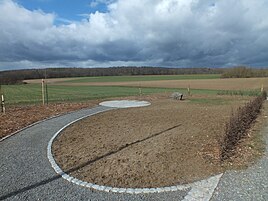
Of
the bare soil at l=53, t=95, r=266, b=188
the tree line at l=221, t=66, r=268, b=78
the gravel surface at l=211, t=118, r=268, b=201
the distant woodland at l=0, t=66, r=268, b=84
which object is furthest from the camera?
the distant woodland at l=0, t=66, r=268, b=84

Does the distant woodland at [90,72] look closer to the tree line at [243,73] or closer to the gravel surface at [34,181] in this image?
the tree line at [243,73]

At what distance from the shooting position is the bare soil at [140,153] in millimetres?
4586

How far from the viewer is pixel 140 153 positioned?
592 centimetres

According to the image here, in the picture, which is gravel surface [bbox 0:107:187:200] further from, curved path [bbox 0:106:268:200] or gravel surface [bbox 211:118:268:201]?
gravel surface [bbox 211:118:268:201]

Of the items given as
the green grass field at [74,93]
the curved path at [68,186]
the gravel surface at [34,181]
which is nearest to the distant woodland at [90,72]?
the green grass field at [74,93]

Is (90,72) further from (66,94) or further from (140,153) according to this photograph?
(140,153)

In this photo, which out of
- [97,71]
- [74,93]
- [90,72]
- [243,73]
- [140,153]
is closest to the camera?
[140,153]

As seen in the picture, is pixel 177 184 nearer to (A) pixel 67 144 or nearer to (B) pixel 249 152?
(B) pixel 249 152

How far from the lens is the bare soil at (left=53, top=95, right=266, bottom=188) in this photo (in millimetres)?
4586

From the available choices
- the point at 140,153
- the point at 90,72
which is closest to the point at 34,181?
the point at 140,153

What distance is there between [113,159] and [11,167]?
238cm

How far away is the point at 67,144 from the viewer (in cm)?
684

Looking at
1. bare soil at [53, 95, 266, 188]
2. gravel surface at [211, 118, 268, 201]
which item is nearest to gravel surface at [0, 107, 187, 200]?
bare soil at [53, 95, 266, 188]

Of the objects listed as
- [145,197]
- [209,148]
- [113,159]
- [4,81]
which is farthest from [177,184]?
[4,81]
